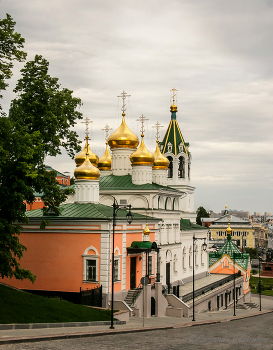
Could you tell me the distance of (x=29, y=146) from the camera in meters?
22.3

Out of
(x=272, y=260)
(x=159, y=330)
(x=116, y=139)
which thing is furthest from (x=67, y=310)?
(x=272, y=260)

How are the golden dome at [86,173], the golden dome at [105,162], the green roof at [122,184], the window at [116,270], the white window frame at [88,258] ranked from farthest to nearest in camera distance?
the golden dome at [105,162], the green roof at [122,184], the golden dome at [86,173], the window at [116,270], the white window frame at [88,258]

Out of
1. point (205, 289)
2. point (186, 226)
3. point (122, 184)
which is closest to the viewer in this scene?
point (122, 184)

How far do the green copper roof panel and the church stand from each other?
8535mm

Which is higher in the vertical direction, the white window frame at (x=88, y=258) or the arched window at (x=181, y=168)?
the arched window at (x=181, y=168)

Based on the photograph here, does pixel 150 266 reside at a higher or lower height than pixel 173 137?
lower

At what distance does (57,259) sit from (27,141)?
9.76 m

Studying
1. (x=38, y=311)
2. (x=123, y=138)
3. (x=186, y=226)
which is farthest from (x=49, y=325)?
(x=186, y=226)

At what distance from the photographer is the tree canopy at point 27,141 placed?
21.3 metres

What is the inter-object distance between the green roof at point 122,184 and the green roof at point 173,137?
1342 cm

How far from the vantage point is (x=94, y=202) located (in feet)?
108

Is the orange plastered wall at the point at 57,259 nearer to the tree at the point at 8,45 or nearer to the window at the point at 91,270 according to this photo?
the window at the point at 91,270

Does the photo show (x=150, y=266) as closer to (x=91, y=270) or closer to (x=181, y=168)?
(x=91, y=270)

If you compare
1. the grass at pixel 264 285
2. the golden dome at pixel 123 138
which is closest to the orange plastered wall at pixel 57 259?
the golden dome at pixel 123 138
